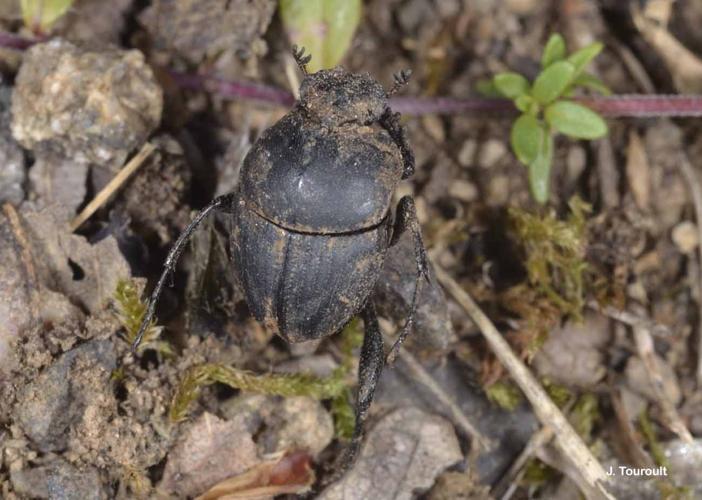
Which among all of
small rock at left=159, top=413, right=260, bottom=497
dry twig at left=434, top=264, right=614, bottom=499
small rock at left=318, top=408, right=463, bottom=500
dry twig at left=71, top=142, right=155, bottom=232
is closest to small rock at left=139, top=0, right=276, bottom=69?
dry twig at left=71, top=142, right=155, bottom=232

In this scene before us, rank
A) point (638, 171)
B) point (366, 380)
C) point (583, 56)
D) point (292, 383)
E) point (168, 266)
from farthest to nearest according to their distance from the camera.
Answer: point (638, 171) < point (583, 56) < point (292, 383) < point (366, 380) < point (168, 266)

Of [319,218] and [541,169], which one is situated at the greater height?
[319,218]

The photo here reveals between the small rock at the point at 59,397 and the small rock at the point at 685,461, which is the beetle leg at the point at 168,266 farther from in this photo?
the small rock at the point at 685,461

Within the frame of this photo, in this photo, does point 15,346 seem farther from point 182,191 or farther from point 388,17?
point 388,17

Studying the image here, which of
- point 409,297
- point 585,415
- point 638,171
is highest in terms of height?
point 638,171

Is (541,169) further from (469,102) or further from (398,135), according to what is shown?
(398,135)

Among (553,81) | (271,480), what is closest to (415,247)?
(271,480)

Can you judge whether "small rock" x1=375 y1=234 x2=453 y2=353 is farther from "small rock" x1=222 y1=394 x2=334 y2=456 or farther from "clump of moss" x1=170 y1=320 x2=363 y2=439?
"small rock" x1=222 y1=394 x2=334 y2=456

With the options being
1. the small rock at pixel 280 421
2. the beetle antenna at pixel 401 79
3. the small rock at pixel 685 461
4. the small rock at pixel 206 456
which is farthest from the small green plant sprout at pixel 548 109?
the small rock at pixel 206 456
